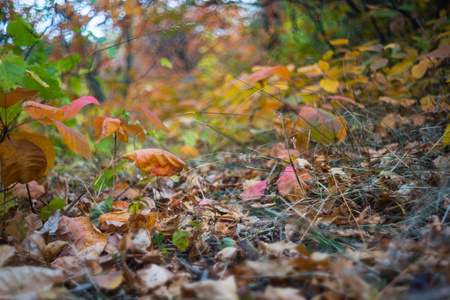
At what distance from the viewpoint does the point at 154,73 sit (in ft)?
17.2

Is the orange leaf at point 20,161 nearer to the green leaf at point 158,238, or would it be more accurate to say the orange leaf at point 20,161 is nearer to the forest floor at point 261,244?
the forest floor at point 261,244

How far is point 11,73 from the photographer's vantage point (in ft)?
2.91

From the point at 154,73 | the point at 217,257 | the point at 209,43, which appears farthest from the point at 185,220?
the point at 154,73

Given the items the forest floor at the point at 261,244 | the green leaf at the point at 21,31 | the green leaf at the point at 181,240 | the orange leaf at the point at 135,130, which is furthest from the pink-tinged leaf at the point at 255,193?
the green leaf at the point at 21,31

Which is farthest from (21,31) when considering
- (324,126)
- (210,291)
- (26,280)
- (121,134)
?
(324,126)

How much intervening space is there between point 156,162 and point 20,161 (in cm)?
43

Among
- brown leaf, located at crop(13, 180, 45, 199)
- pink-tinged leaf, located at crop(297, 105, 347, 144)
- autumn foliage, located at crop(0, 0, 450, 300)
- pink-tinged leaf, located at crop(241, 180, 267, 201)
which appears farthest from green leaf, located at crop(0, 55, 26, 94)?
pink-tinged leaf, located at crop(297, 105, 347, 144)

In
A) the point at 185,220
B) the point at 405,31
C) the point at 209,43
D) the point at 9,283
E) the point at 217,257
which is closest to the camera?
the point at 9,283

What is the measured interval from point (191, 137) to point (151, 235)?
1.81 m

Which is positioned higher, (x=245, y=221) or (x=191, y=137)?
(x=245, y=221)

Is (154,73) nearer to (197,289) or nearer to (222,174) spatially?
(222,174)

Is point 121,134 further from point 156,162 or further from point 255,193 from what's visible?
point 255,193

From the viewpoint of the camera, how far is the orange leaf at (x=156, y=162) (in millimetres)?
1100

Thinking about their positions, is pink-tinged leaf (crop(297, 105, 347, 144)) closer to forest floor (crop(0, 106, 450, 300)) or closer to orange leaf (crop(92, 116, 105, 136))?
forest floor (crop(0, 106, 450, 300))
